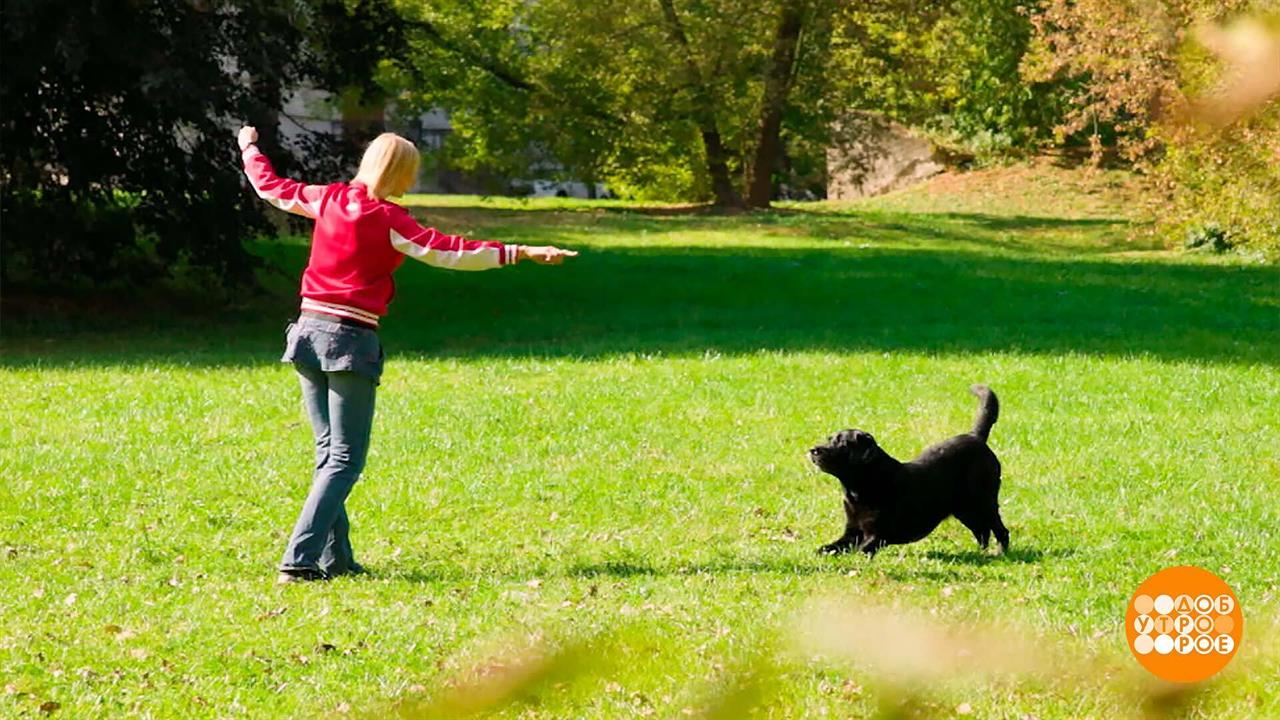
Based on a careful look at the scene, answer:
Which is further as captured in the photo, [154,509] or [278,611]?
[154,509]

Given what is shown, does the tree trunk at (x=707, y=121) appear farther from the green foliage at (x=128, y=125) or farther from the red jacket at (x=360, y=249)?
the red jacket at (x=360, y=249)

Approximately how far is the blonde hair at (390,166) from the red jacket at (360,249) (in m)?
0.08

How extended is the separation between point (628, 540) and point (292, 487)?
9.02 feet

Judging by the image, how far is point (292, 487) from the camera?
36.1 feet

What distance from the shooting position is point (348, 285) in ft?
25.0

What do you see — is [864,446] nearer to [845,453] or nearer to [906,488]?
[845,453]

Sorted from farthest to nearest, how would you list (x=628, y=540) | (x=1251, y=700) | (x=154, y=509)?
(x=154, y=509) → (x=628, y=540) → (x=1251, y=700)

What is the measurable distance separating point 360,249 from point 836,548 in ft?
9.41

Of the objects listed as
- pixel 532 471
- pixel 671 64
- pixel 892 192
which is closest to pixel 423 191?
pixel 892 192

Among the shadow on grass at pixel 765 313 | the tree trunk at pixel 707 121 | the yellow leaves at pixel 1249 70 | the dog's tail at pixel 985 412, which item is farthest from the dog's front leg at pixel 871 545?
the tree trunk at pixel 707 121

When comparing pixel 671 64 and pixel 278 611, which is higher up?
pixel 671 64

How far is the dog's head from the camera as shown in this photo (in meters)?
7.99

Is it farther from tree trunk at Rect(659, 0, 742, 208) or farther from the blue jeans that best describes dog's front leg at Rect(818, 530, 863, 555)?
tree trunk at Rect(659, 0, 742, 208)

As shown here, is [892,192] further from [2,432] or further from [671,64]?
[2,432]
